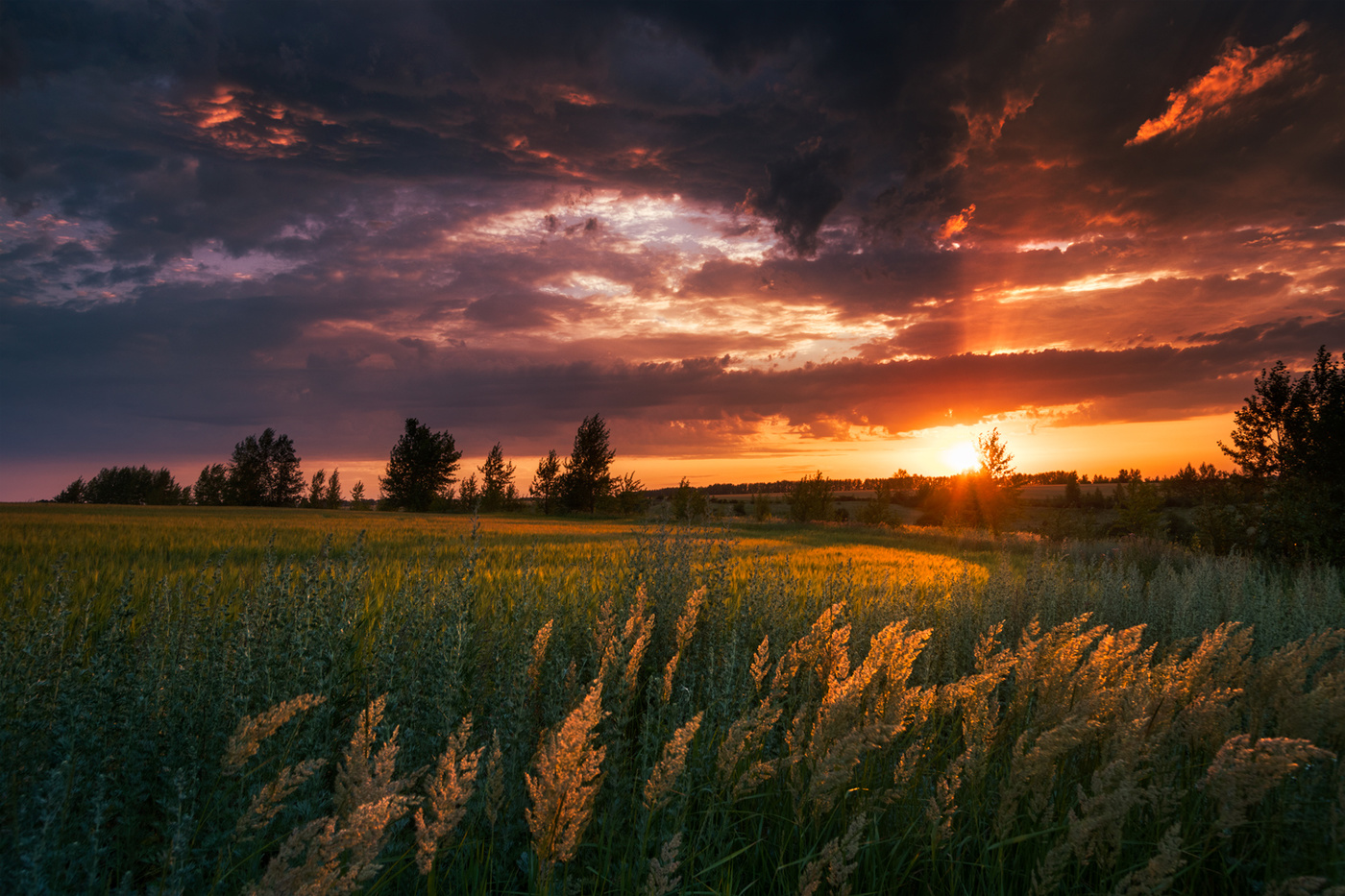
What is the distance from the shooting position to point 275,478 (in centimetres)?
8975

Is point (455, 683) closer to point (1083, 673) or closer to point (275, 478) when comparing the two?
point (1083, 673)

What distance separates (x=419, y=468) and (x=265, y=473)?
3157cm

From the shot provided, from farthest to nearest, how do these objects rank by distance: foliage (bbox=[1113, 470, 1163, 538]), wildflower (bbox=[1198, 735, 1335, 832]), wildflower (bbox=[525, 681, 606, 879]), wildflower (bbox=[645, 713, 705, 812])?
foliage (bbox=[1113, 470, 1163, 538])
wildflower (bbox=[1198, 735, 1335, 832])
wildflower (bbox=[645, 713, 705, 812])
wildflower (bbox=[525, 681, 606, 879])

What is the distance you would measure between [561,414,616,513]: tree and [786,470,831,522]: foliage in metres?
18.5

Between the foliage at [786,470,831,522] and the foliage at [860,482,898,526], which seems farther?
the foliage at [786,470,831,522]

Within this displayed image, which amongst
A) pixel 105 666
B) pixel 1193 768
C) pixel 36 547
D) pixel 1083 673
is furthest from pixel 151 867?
pixel 36 547

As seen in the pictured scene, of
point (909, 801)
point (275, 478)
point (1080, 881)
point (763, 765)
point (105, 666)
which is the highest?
point (275, 478)

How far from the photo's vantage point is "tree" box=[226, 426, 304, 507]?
277 ft

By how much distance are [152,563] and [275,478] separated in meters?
97.6

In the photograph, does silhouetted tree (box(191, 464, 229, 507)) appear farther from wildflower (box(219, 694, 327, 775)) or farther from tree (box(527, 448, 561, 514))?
wildflower (box(219, 694, 327, 775))

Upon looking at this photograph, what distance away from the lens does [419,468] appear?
243 ft

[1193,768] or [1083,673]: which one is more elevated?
[1083,673]

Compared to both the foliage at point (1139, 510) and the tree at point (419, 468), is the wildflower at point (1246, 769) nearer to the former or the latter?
the foliage at point (1139, 510)

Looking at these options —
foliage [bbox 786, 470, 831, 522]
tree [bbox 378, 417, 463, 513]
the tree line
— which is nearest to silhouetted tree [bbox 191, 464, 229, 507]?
the tree line
